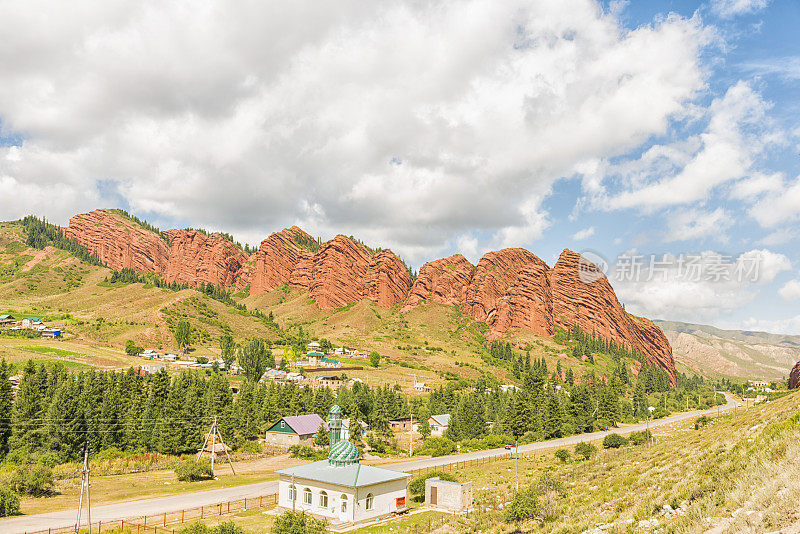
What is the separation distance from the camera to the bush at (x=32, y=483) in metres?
43.1

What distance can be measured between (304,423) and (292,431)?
10.0 feet

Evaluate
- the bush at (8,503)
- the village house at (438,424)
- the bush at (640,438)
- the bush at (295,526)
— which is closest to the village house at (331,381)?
the village house at (438,424)

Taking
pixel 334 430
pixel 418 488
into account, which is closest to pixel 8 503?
pixel 334 430

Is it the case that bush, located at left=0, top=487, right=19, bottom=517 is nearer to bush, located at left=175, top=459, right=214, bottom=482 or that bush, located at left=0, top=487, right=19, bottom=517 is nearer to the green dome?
bush, located at left=175, top=459, right=214, bottom=482

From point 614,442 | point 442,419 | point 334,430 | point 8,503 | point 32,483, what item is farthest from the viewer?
point 442,419

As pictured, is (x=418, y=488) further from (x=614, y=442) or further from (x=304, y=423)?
(x=304, y=423)

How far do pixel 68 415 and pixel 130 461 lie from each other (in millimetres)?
9823

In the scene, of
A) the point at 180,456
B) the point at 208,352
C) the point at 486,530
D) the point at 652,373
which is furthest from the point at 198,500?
the point at 652,373

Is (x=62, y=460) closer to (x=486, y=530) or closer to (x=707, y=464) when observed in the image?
(x=486, y=530)

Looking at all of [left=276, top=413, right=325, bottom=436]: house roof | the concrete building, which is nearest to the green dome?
the concrete building

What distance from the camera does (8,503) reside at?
36.7 metres

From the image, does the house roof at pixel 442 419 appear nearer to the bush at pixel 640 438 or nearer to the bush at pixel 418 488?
the bush at pixel 640 438

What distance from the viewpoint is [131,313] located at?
171 metres

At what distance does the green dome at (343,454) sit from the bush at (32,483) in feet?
90.1
